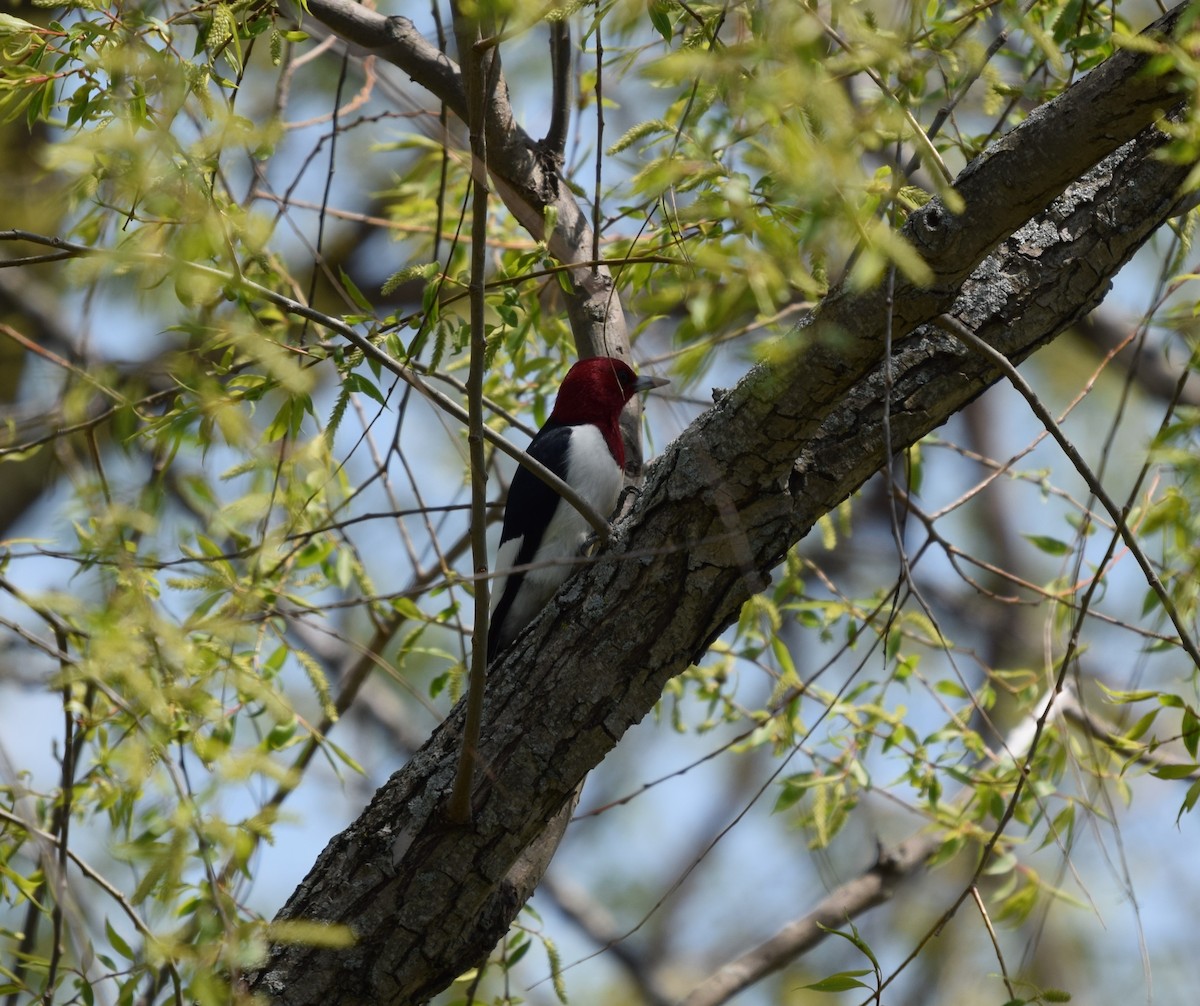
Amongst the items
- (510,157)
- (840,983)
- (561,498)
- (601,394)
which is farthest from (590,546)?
(840,983)

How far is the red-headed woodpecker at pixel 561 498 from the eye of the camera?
403cm

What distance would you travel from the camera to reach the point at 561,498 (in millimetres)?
3918

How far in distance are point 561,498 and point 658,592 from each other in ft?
4.27

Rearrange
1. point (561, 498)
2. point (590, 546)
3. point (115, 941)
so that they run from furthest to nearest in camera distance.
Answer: point (561, 498)
point (590, 546)
point (115, 941)

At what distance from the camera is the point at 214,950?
187cm

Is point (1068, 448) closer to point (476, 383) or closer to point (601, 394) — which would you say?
point (476, 383)

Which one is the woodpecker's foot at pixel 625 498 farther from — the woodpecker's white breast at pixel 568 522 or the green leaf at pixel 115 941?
the green leaf at pixel 115 941

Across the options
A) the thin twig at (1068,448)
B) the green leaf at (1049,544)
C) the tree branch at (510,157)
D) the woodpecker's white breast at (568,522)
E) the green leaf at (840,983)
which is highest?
the tree branch at (510,157)

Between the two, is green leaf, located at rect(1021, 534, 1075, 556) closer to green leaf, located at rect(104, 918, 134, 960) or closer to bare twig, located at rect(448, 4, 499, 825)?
bare twig, located at rect(448, 4, 499, 825)

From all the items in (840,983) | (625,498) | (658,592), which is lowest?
(840,983)

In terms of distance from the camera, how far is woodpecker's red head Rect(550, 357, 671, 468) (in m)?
3.69

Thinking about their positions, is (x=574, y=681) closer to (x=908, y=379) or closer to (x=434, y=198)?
(x=908, y=379)

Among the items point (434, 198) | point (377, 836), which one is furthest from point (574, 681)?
point (434, 198)

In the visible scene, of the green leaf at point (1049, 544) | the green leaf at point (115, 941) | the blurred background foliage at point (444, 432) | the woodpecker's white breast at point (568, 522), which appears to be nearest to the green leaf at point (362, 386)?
the blurred background foliage at point (444, 432)
